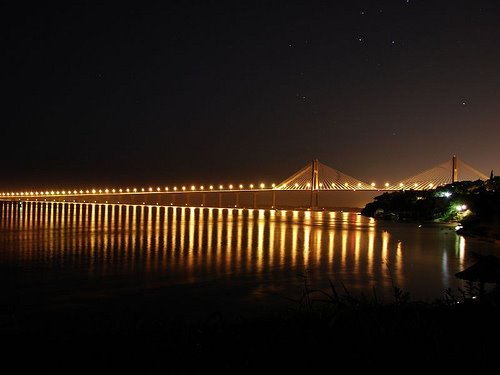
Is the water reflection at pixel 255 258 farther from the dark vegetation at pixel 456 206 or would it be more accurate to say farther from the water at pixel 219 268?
the dark vegetation at pixel 456 206

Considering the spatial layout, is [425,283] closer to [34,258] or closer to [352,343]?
[352,343]

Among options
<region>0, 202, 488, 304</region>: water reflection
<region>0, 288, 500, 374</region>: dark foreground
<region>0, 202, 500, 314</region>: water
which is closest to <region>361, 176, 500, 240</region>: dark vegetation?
<region>0, 202, 488, 304</region>: water reflection

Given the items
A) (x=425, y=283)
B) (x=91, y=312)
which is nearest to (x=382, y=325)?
(x=91, y=312)

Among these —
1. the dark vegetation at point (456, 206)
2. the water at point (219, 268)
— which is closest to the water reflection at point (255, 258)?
the water at point (219, 268)

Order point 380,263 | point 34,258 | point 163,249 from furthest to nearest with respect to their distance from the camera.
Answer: point 163,249, point 34,258, point 380,263

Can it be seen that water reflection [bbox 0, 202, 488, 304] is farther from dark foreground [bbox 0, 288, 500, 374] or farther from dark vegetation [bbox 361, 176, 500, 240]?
dark foreground [bbox 0, 288, 500, 374]

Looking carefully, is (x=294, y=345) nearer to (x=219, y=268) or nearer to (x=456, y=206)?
(x=219, y=268)

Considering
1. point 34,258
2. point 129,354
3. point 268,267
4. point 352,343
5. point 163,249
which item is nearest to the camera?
point 352,343
